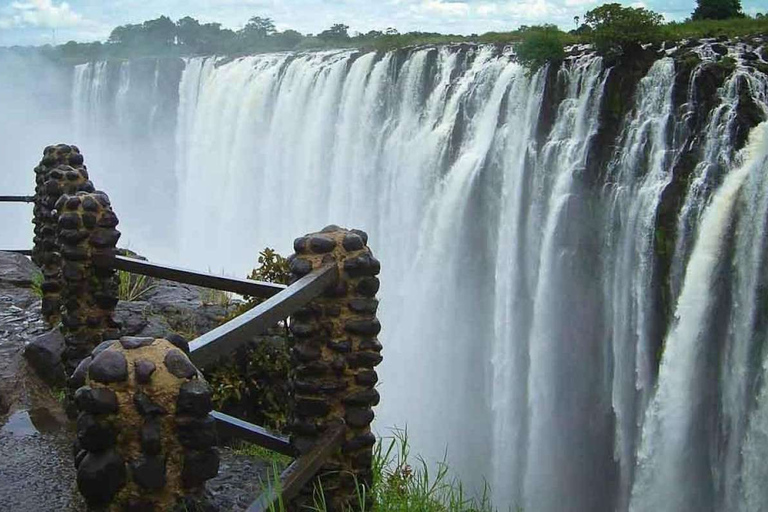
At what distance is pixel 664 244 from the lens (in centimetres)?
1064

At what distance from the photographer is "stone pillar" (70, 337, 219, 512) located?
183 cm

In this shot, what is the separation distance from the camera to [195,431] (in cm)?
187

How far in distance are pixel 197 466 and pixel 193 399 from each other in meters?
0.17

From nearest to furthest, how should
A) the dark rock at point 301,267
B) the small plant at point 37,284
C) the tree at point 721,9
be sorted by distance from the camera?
1. the dark rock at point 301,267
2. the small plant at point 37,284
3. the tree at point 721,9

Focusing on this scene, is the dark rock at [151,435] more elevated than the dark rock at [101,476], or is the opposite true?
the dark rock at [151,435]

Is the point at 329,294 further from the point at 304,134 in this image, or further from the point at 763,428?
the point at 304,134

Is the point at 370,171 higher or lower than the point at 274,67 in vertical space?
lower

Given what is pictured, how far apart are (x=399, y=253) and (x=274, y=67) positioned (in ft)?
21.5

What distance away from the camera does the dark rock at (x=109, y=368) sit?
1829 millimetres

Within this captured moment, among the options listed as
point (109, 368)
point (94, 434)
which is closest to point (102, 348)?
point (109, 368)

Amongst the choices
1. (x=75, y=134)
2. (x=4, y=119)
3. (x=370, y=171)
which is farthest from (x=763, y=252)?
(x=4, y=119)

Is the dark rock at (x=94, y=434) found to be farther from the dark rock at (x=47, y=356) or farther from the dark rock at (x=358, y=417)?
the dark rock at (x=47, y=356)

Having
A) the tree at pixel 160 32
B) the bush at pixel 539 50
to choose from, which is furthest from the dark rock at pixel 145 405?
the tree at pixel 160 32

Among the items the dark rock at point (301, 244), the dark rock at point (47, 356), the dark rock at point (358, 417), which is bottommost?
the dark rock at point (47, 356)
